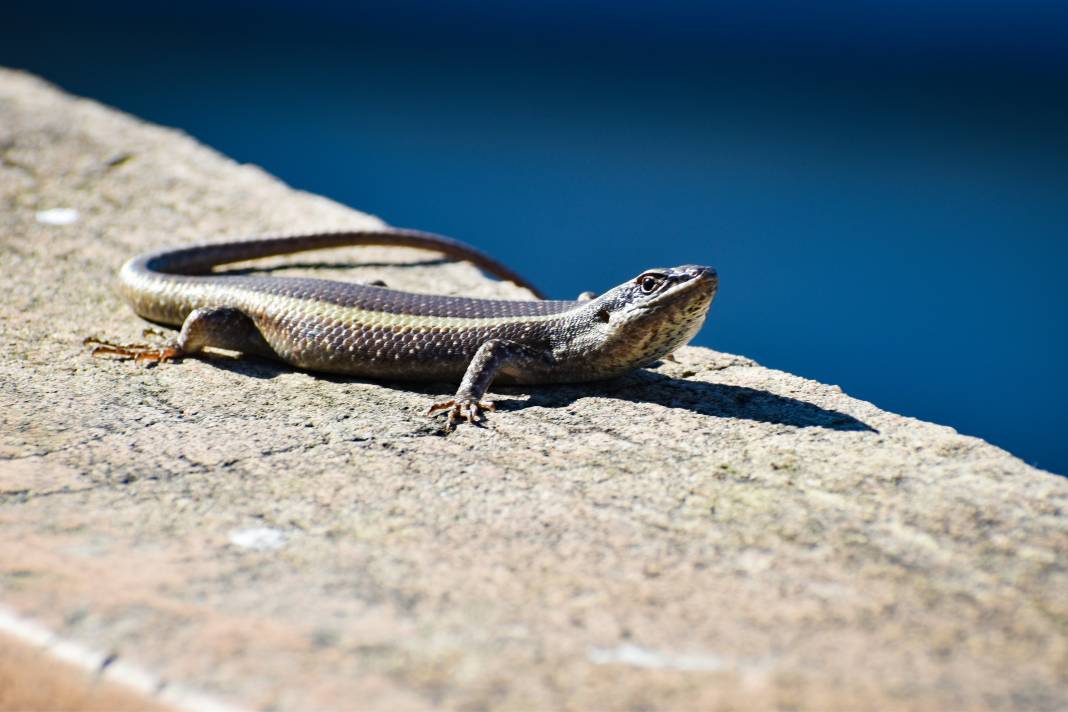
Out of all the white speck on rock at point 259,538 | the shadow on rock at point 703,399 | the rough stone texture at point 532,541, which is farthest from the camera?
the shadow on rock at point 703,399

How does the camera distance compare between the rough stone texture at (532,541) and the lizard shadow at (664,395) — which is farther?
the lizard shadow at (664,395)

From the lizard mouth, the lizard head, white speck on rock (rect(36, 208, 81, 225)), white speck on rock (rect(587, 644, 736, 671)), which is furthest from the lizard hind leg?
white speck on rock (rect(587, 644, 736, 671))

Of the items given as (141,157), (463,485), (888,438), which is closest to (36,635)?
(463,485)

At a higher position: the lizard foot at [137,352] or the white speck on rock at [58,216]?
the white speck on rock at [58,216]

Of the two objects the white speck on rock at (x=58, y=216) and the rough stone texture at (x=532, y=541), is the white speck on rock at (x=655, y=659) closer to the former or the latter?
the rough stone texture at (x=532, y=541)

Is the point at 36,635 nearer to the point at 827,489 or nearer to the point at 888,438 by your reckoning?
the point at 827,489

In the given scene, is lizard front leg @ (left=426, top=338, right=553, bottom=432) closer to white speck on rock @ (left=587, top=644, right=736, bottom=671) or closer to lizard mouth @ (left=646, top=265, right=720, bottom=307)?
lizard mouth @ (left=646, top=265, right=720, bottom=307)

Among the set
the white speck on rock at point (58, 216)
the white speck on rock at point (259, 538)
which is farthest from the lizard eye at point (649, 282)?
the white speck on rock at point (58, 216)
